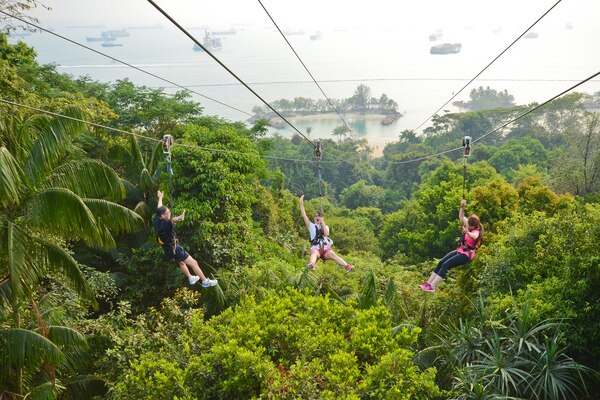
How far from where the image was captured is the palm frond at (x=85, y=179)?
6.45 metres

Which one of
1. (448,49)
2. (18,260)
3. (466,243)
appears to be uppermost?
(448,49)

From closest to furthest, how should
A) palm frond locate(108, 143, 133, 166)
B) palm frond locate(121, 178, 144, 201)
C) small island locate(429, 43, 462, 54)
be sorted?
palm frond locate(121, 178, 144, 201) < palm frond locate(108, 143, 133, 166) < small island locate(429, 43, 462, 54)

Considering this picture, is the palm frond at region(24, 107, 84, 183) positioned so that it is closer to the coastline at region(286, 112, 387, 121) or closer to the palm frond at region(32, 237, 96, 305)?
the palm frond at region(32, 237, 96, 305)

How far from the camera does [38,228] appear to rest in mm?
6328

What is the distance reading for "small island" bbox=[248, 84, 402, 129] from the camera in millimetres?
99125

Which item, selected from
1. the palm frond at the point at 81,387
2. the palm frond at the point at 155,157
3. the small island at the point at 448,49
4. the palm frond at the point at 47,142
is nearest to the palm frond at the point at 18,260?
the palm frond at the point at 47,142

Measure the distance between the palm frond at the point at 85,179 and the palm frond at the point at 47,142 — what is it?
0.51 ft

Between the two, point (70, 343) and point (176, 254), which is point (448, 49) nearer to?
point (176, 254)

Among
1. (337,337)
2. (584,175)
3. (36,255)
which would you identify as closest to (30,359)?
(36,255)

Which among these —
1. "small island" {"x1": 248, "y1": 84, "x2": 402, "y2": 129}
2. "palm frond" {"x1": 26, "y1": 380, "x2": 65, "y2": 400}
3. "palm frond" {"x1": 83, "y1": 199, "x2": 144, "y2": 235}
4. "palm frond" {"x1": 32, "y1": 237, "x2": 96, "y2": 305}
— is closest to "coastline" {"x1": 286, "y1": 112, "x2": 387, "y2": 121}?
"small island" {"x1": 248, "y1": 84, "x2": 402, "y2": 129}

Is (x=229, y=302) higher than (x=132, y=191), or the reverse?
(x=132, y=191)

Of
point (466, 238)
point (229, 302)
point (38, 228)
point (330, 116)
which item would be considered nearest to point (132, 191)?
point (229, 302)

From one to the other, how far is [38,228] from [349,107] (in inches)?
4076

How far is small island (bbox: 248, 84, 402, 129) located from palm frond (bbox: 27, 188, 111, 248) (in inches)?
3635
